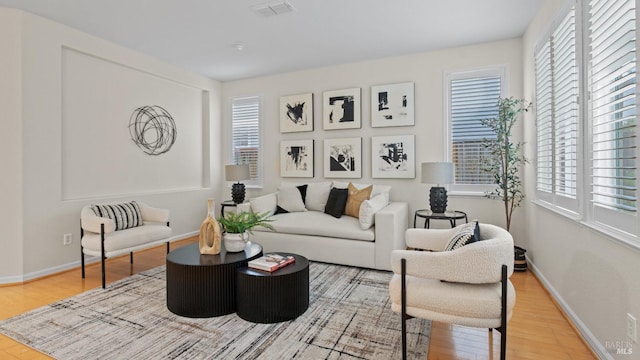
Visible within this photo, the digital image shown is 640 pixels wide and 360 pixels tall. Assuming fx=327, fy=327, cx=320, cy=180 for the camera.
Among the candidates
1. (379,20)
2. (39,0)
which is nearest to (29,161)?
(39,0)

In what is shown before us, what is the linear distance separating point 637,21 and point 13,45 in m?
4.92

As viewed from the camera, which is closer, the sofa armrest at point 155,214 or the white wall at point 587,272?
the white wall at point 587,272

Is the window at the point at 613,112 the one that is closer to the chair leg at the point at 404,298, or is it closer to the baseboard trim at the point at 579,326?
the baseboard trim at the point at 579,326

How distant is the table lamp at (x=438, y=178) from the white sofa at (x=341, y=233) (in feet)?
1.31

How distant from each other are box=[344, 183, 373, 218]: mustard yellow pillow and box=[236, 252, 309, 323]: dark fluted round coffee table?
5.76ft

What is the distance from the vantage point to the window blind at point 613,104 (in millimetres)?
1668

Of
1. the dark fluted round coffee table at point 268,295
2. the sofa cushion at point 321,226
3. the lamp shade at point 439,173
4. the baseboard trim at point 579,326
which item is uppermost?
the lamp shade at point 439,173

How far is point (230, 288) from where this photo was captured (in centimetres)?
256

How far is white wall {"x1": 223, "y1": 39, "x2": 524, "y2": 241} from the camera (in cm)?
417

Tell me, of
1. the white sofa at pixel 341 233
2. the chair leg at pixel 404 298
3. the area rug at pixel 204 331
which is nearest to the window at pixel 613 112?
the chair leg at pixel 404 298

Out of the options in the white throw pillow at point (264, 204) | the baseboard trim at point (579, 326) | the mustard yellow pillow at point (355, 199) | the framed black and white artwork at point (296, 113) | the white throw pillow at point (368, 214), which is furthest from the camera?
the framed black and white artwork at point (296, 113)

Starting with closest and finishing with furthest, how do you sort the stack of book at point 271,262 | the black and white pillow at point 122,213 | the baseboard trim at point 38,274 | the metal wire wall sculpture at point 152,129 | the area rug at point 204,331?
the area rug at point 204,331 → the stack of book at point 271,262 → the baseboard trim at point 38,274 → the black and white pillow at point 122,213 → the metal wire wall sculpture at point 152,129

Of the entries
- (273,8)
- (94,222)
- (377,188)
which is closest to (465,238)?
(377,188)

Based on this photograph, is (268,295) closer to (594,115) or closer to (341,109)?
(594,115)
